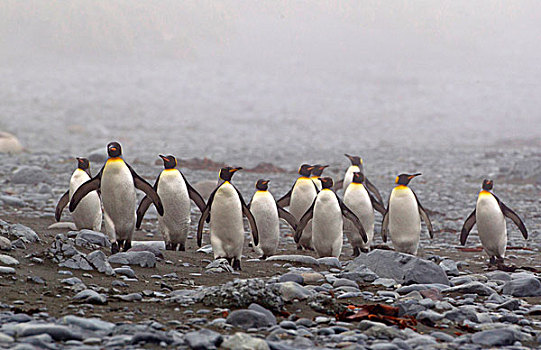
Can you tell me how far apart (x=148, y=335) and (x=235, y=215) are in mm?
3036

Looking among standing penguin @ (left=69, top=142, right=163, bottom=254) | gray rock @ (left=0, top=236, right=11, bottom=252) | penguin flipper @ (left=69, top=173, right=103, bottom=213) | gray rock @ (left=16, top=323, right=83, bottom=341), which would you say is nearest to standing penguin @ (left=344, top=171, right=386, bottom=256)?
standing penguin @ (left=69, top=142, right=163, bottom=254)

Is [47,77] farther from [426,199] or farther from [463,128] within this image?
[426,199]

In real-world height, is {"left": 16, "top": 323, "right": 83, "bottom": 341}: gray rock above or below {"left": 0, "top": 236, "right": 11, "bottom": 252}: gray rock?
below

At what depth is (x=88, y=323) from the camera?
3.50 meters

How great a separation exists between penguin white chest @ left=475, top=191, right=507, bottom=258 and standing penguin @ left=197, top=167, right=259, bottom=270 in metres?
2.44

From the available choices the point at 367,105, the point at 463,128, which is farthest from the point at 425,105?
the point at 463,128

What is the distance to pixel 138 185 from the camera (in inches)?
253

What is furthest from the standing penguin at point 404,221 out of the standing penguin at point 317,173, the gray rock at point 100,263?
the gray rock at point 100,263

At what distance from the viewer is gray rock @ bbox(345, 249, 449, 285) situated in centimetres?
538

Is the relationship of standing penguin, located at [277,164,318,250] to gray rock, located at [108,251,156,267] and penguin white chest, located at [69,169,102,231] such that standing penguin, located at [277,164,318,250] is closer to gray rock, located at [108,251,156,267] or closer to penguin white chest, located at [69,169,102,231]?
penguin white chest, located at [69,169,102,231]

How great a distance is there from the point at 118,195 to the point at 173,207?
72 centimetres

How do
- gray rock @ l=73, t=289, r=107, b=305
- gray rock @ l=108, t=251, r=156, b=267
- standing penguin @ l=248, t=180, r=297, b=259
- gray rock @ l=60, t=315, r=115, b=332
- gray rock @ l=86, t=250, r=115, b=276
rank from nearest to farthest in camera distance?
gray rock @ l=60, t=315, r=115, b=332
gray rock @ l=73, t=289, r=107, b=305
gray rock @ l=86, t=250, r=115, b=276
gray rock @ l=108, t=251, r=156, b=267
standing penguin @ l=248, t=180, r=297, b=259

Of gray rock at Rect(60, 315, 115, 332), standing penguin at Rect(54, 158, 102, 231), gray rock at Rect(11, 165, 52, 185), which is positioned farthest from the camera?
gray rock at Rect(11, 165, 52, 185)

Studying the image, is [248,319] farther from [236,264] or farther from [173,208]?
[173,208]
